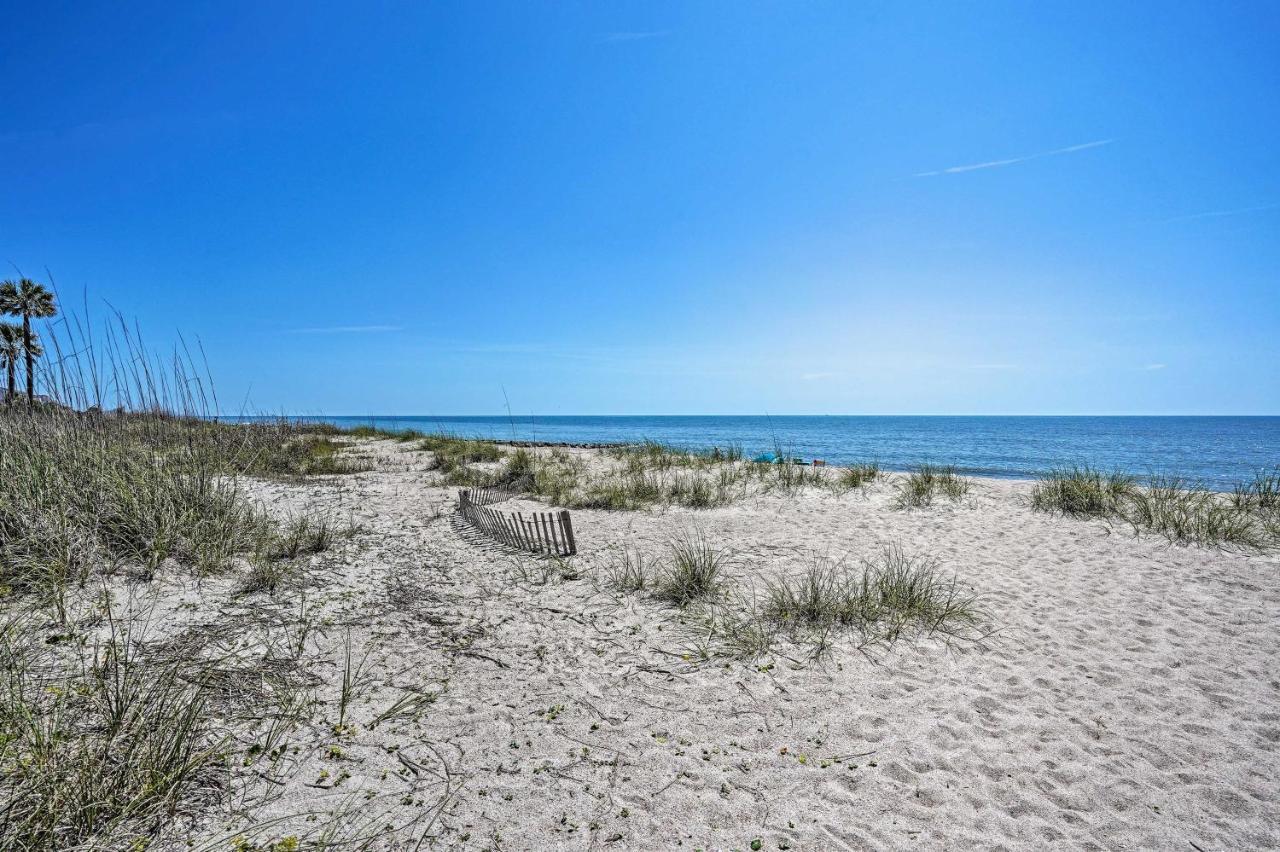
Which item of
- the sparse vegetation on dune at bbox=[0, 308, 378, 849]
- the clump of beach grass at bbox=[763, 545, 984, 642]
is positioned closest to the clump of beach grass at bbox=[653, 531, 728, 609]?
the clump of beach grass at bbox=[763, 545, 984, 642]

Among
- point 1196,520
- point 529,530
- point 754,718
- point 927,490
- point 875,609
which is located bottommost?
point 754,718

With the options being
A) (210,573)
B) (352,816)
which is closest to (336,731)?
(352,816)

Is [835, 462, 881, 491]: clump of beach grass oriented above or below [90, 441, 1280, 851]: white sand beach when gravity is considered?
above

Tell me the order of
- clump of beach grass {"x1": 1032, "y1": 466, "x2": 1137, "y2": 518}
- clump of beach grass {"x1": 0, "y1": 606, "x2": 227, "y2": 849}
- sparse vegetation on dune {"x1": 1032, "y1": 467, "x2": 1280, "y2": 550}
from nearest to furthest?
clump of beach grass {"x1": 0, "y1": 606, "x2": 227, "y2": 849} → sparse vegetation on dune {"x1": 1032, "y1": 467, "x2": 1280, "y2": 550} → clump of beach grass {"x1": 1032, "y1": 466, "x2": 1137, "y2": 518}

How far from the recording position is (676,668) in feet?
15.1

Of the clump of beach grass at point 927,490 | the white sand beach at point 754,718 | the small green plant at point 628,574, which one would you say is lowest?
the white sand beach at point 754,718

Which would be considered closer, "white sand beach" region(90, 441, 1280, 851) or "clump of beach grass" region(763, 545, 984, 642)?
"white sand beach" region(90, 441, 1280, 851)

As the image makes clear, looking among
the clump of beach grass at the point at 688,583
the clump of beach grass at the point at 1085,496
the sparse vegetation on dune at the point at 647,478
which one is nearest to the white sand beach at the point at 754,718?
the clump of beach grass at the point at 688,583

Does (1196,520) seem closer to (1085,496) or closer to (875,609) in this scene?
(1085,496)

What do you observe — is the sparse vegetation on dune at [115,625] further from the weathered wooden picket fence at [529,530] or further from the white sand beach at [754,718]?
the weathered wooden picket fence at [529,530]

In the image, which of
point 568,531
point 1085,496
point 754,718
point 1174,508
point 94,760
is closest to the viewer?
point 94,760

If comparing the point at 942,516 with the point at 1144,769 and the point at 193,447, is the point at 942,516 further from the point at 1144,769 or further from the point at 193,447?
the point at 193,447

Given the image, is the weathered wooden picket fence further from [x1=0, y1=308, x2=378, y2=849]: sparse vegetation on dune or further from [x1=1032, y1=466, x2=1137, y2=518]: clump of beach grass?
[x1=1032, y1=466, x2=1137, y2=518]: clump of beach grass

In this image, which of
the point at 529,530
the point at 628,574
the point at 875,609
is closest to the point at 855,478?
the point at 875,609
